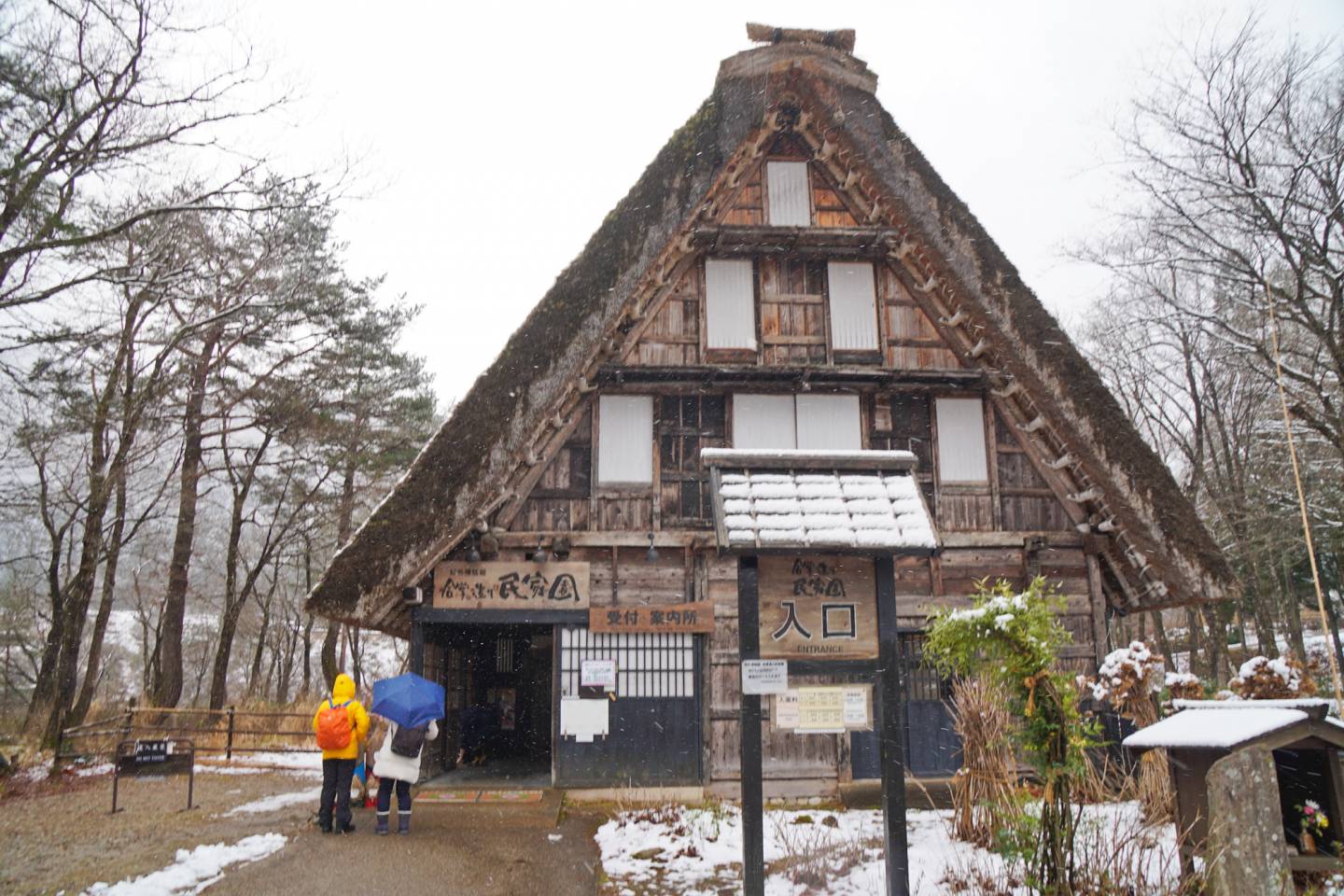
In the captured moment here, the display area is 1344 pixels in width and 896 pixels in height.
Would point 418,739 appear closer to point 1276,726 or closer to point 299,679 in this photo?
point 1276,726

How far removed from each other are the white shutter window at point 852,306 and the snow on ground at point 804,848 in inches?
231

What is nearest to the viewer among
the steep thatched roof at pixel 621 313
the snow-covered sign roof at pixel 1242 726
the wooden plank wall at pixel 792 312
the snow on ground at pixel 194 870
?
the snow-covered sign roof at pixel 1242 726

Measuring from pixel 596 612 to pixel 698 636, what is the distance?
1.31 meters

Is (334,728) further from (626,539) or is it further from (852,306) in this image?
(852,306)

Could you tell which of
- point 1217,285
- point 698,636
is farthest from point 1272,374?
point 698,636

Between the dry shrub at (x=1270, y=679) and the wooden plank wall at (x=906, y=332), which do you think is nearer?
the dry shrub at (x=1270, y=679)

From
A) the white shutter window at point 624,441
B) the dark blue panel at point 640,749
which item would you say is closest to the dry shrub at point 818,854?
the dark blue panel at point 640,749

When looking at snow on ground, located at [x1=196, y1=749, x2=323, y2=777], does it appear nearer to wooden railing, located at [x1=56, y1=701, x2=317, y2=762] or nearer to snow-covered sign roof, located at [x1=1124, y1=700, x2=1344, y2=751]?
wooden railing, located at [x1=56, y1=701, x2=317, y2=762]

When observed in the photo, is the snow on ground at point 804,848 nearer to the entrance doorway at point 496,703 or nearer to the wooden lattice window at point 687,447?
the entrance doorway at point 496,703

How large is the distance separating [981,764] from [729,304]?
6437 mm

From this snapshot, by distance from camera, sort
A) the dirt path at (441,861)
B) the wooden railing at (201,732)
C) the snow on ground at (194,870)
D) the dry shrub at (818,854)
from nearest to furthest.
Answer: the dry shrub at (818,854), the snow on ground at (194,870), the dirt path at (441,861), the wooden railing at (201,732)

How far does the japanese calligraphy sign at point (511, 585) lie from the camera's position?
1014 centimetres

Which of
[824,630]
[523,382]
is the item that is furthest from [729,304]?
[824,630]

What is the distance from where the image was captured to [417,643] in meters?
10.1
